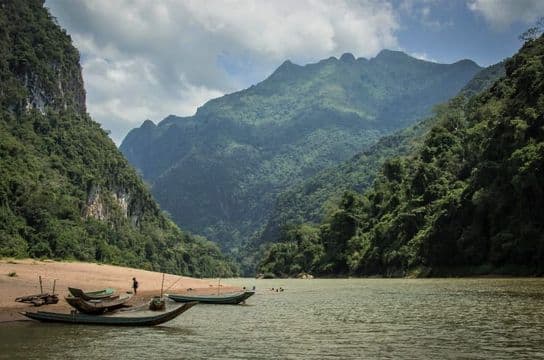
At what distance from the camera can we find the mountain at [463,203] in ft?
202

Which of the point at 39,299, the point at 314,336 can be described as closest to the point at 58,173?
the point at 39,299

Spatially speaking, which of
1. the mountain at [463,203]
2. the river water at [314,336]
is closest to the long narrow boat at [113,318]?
the river water at [314,336]

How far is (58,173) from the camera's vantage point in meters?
116

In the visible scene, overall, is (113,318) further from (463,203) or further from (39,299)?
(463,203)

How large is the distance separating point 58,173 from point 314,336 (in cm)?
10557

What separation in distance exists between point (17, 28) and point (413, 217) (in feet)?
327

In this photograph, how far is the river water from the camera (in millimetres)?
17406

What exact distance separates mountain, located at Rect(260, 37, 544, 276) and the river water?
110 ft

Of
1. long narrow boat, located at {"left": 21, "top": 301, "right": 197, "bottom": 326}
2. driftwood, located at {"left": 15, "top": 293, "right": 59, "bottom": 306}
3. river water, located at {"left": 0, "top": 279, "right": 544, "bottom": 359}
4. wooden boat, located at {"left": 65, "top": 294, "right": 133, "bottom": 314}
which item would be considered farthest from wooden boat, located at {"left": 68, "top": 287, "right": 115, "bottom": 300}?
river water, located at {"left": 0, "top": 279, "right": 544, "bottom": 359}

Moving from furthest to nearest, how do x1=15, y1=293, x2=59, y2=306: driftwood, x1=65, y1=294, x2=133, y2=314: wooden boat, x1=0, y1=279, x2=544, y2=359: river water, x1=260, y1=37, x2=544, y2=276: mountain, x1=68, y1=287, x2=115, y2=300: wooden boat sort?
x1=260, y1=37, x2=544, y2=276: mountain → x1=68, y1=287, x2=115, y2=300: wooden boat → x1=15, y1=293, x2=59, y2=306: driftwood → x1=65, y1=294, x2=133, y2=314: wooden boat → x1=0, y1=279, x2=544, y2=359: river water

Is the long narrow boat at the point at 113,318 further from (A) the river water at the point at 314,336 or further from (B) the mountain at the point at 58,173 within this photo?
(B) the mountain at the point at 58,173

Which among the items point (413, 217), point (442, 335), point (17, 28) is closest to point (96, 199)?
point (17, 28)

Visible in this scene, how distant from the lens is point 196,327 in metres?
24.7

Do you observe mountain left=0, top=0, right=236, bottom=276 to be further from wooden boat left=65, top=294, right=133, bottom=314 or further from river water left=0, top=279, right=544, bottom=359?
river water left=0, top=279, right=544, bottom=359
